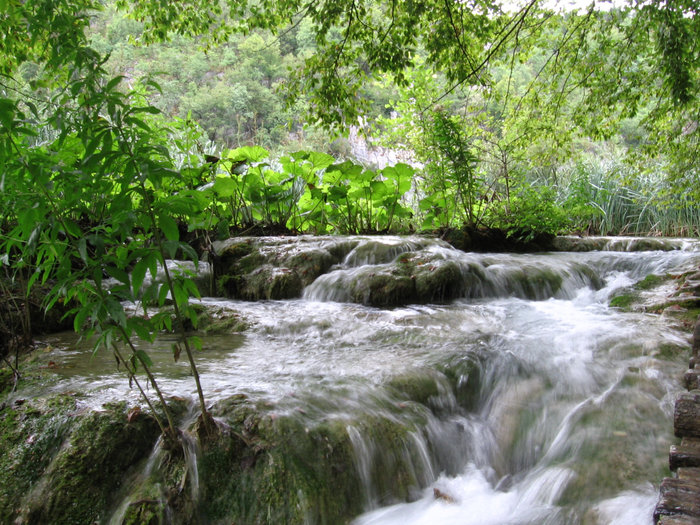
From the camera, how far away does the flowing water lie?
186 cm

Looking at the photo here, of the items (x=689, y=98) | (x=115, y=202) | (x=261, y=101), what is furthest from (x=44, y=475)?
(x=261, y=101)

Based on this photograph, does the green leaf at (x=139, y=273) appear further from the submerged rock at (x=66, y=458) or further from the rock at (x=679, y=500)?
the rock at (x=679, y=500)

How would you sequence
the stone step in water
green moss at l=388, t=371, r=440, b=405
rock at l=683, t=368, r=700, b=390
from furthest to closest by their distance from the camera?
green moss at l=388, t=371, r=440, b=405, rock at l=683, t=368, r=700, b=390, the stone step in water

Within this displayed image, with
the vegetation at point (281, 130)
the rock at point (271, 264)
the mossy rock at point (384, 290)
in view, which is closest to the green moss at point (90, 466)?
the vegetation at point (281, 130)

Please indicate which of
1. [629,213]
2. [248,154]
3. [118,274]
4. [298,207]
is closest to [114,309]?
[118,274]

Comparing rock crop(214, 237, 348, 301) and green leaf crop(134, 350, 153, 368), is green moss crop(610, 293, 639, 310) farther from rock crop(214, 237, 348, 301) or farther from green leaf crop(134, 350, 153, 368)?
green leaf crop(134, 350, 153, 368)

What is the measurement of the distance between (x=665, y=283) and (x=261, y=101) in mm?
35098

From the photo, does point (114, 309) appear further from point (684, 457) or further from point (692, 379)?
point (692, 379)

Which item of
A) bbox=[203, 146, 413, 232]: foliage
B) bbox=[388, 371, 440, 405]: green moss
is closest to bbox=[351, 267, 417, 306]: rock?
bbox=[388, 371, 440, 405]: green moss

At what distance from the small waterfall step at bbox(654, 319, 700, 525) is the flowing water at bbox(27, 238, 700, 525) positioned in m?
0.15

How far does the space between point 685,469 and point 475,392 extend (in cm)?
115

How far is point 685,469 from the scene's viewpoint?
5.03ft

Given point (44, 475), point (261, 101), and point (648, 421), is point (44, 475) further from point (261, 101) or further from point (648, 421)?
point (261, 101)

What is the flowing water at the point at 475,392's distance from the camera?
73.2 inches
